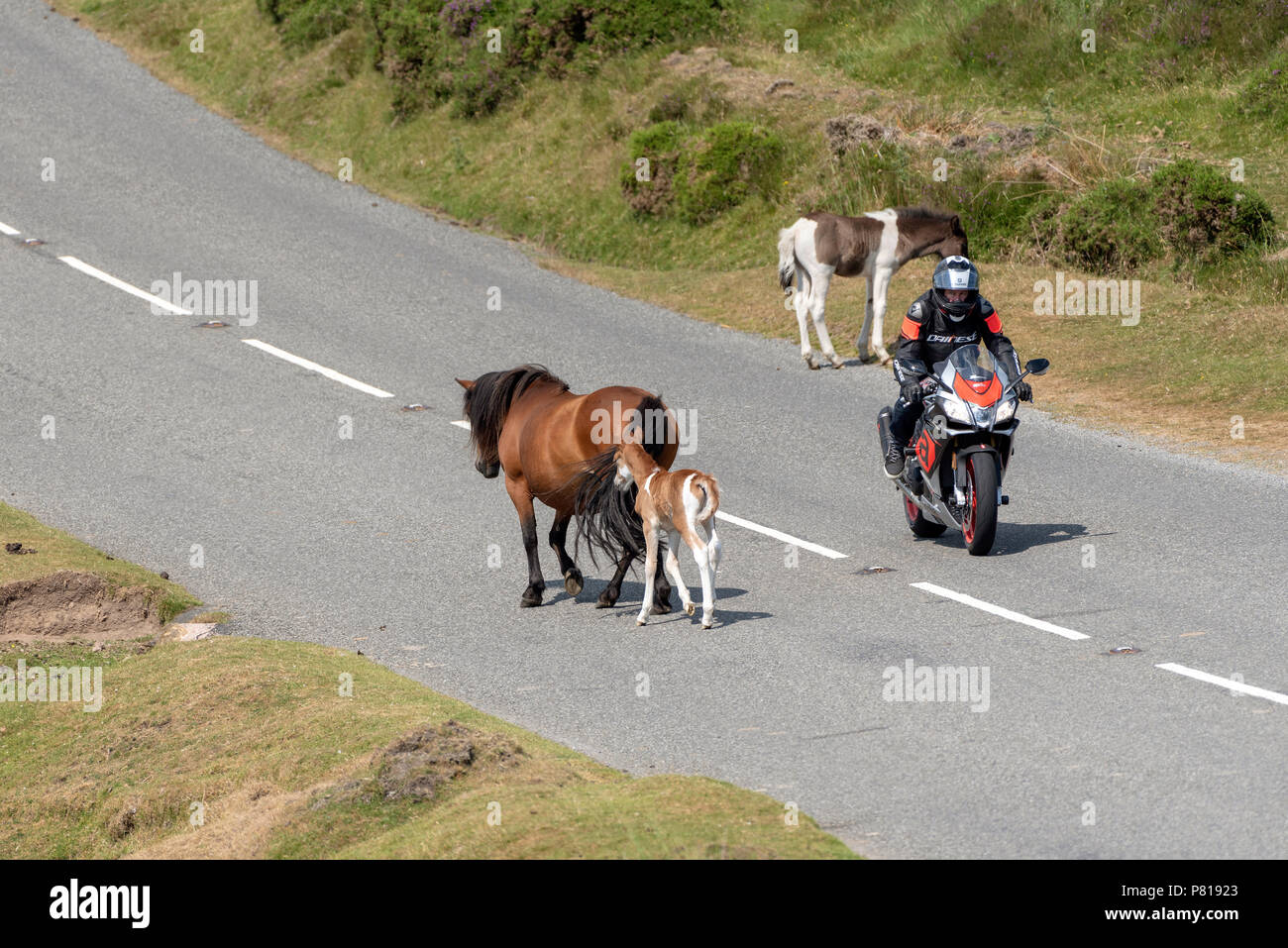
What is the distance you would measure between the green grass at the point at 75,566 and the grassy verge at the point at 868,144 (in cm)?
949

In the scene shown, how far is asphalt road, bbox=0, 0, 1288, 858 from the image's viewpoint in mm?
8258

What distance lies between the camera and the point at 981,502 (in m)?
12.2

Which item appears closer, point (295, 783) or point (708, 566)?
point (295, 783)

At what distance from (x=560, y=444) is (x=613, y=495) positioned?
680 mm

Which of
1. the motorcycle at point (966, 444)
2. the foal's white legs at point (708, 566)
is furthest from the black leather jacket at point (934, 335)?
the foal's white legs at point (708, 566)

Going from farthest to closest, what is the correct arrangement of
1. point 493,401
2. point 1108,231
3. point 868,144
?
point 868,144 → point 1108,231 → point 493,401

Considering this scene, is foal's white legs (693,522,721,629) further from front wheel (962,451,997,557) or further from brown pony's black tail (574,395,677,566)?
front wheel (962,451,997,557)

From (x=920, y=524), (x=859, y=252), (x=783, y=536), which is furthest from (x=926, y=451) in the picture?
(x=859, y=252)

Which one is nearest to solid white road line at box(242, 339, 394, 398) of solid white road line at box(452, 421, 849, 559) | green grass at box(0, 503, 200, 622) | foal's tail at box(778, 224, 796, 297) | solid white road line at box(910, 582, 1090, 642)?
foal's tail at box(778, 224, 796, 297)

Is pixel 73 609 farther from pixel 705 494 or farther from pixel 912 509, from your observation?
pixel 912 509

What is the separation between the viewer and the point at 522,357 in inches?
771

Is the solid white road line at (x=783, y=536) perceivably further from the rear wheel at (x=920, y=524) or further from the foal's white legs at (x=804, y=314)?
the foal's white legs at (x=804, y=314)
